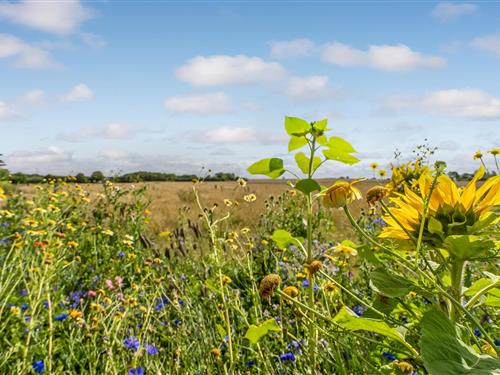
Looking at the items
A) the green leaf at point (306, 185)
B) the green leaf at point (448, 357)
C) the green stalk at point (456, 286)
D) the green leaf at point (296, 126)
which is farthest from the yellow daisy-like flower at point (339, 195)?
the green leaf at point (448, 357)

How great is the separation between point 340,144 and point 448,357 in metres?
0.50

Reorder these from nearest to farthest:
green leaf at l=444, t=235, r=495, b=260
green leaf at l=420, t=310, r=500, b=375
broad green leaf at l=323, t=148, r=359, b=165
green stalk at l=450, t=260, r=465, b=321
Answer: green leaf at l=420, t=310, r=500, b=375
green leaf at l=444, t=235, r=495, b=260
green stalk at l=450, t=260, r=465, b=321
broad green leaf at l=323, t=148, r=359, b=165

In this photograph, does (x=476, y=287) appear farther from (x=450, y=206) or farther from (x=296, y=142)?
(x=296, y=142)

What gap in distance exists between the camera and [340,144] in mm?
991

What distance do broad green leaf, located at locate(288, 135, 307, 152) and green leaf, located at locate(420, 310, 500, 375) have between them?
0.50 m

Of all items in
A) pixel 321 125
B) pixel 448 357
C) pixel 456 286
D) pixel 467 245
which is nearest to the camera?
pixel 448 357

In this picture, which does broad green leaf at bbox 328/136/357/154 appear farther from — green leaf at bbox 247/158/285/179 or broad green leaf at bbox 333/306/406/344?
broad green leaf at bbox 333/306/406/344

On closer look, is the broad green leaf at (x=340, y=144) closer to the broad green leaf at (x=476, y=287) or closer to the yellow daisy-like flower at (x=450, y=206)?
the yellow daisy-like flower at (x=450, y=206)

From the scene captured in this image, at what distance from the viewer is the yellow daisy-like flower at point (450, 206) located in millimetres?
910

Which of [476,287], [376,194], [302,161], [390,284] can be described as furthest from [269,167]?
[476,287]

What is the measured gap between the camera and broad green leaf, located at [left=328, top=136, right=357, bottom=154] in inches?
38.8

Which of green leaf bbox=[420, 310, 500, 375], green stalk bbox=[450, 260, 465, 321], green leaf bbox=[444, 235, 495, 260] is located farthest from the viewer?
green stalk bbox=[450, 260, 465, 321]

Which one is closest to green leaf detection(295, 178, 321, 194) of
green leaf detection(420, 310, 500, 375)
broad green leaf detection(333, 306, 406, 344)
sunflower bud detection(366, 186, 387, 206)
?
sunflower bud detection(366, 186, 387, 206)

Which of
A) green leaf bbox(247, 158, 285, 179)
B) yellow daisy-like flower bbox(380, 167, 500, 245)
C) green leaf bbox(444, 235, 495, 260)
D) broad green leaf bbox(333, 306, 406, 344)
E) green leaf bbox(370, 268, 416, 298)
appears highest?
green leaf bbox(247, 158, 285, 179)
